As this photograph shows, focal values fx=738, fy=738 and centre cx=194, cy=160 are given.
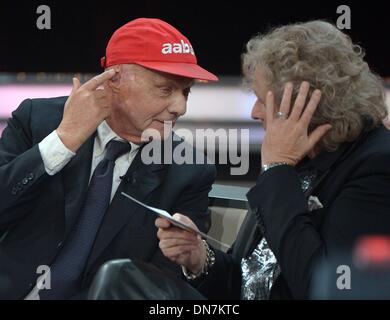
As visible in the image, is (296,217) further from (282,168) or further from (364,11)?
(364,11)

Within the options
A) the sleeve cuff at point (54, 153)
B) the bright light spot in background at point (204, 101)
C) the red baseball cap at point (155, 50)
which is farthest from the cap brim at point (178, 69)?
the bright light spot in background at point (204, 101)

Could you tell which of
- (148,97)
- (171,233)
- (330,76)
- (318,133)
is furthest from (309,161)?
(148,97)

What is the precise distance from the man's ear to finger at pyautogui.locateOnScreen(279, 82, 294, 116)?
0.60m

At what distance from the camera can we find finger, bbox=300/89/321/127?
1.93 metres

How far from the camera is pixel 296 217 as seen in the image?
73.6 inches

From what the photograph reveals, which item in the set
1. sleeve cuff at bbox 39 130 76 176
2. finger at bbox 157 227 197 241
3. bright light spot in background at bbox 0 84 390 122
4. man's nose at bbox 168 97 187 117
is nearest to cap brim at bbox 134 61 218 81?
man's nose at bbox 168 97 187 117

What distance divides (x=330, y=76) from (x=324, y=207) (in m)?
0.35

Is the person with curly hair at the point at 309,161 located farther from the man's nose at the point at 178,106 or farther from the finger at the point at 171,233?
the man's nose at the point at 178,106

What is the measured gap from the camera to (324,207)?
76.6 inches

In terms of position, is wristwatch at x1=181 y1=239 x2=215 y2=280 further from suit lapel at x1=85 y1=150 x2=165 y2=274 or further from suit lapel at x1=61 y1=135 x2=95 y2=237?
suit lapel at x1=61 y1=135 x2=95 y2=237

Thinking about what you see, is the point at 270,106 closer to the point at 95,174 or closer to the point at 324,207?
the point at 324,207

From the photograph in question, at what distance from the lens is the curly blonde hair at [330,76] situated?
1956mm

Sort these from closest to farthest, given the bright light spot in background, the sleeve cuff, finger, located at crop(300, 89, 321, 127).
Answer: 1. finger, located at crop(300, 89, 321, 127)
2. the sleeve cuff
3. the bright light spot in background

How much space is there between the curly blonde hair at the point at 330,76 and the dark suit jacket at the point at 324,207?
0.18ft
